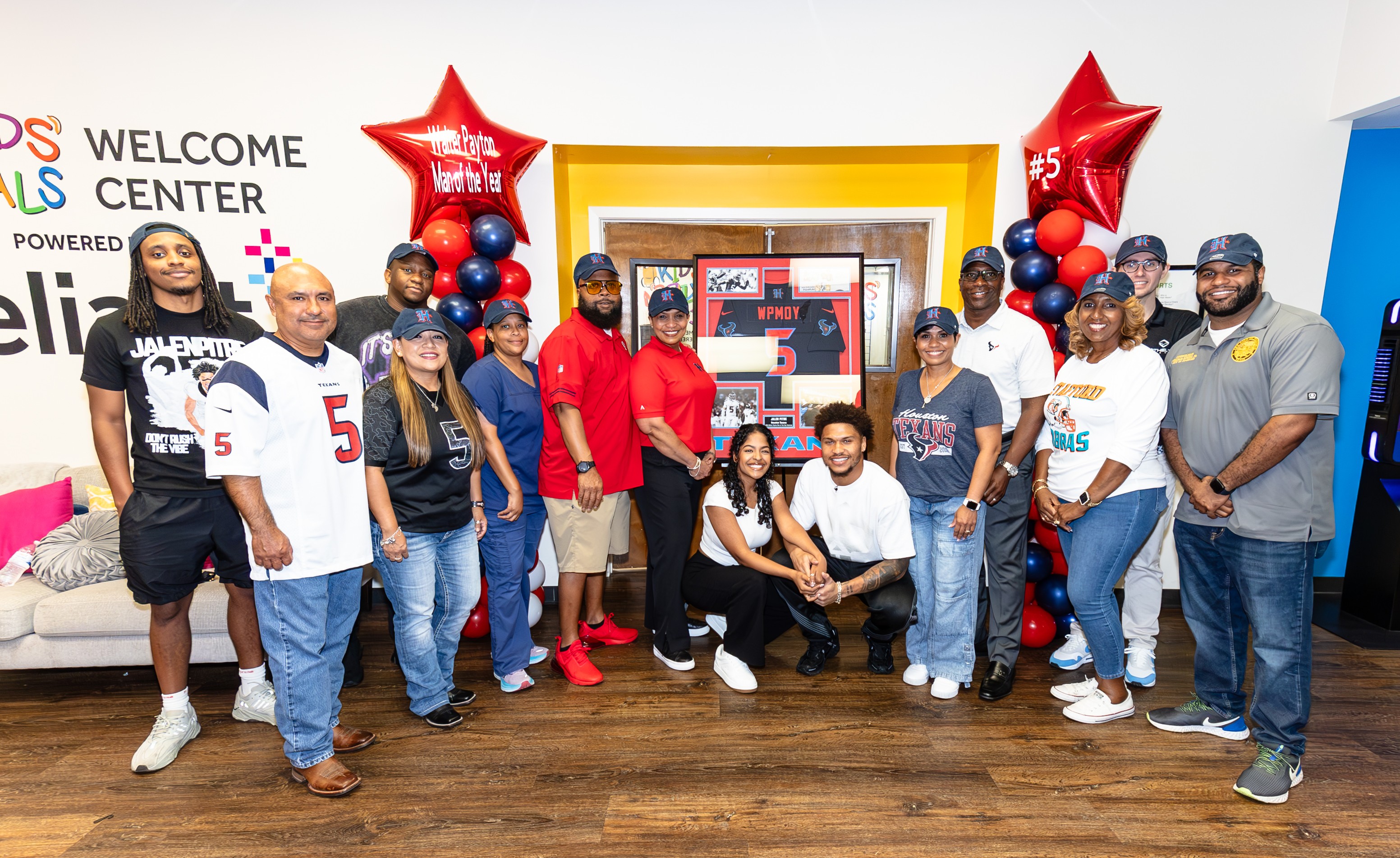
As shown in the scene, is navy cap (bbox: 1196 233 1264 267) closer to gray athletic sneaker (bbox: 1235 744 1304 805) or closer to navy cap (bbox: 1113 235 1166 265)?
navy cap (bbox: 1113 235 1166 265)

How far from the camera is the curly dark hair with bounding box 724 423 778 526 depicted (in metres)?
2.79

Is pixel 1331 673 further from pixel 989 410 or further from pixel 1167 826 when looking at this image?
pixel 989 410

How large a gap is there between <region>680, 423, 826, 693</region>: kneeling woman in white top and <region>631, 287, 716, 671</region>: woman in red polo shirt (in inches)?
4.0

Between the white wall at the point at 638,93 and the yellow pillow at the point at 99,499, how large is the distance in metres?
0.58

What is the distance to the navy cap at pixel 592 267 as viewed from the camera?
9.17 feet

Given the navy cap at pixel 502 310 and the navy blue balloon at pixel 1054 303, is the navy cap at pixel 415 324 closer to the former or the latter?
the navy cap at pixel 502 310

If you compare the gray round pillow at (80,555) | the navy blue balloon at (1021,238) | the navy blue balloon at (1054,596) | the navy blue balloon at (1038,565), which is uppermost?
the navy blue balloon at (1021,238)

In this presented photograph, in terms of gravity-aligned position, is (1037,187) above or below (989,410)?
above

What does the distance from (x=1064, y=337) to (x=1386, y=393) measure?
207cm

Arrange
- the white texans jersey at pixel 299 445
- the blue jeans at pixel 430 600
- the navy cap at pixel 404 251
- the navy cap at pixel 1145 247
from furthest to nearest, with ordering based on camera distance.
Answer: the navy cap at pixel 404 251 → the navy cap at pixel 1145 247 → the blue jeans at pixel 430 600 → the white texans jersey at pixel 299 445

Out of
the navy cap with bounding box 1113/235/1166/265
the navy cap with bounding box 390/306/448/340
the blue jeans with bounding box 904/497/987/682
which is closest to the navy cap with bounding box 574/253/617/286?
the navy cap with bounding box 390/306/448/340

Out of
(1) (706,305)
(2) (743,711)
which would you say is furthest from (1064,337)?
(2) (743,711)

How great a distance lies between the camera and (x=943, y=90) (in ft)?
11.4

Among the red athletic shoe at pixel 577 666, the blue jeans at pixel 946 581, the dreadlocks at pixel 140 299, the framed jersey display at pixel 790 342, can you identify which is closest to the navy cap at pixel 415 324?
the dreadlocks at pixel 140 299
